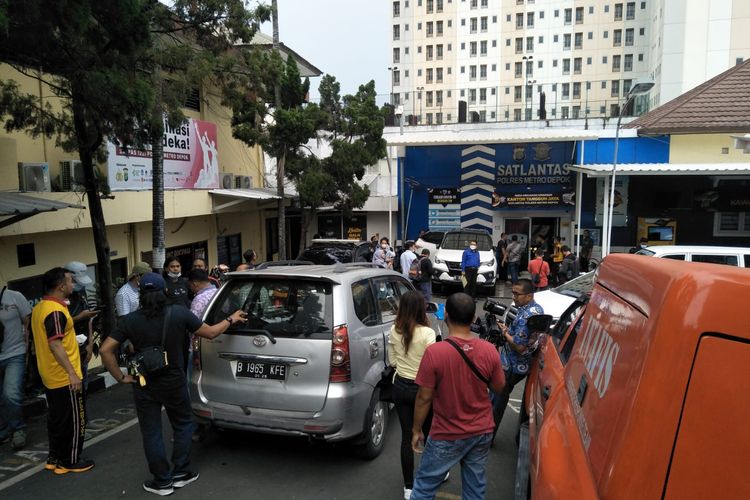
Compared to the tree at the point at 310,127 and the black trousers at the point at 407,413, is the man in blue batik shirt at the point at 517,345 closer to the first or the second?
the black trousers at the point at 407,413

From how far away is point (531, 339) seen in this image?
4.70m

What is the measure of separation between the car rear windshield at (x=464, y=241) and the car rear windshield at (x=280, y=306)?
11888mm

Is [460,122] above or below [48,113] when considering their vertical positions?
above

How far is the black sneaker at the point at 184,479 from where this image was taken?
4.28 meters

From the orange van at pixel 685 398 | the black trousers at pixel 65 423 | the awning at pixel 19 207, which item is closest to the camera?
the orange van at pixel 685 398

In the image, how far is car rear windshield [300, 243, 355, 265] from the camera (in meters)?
13.6

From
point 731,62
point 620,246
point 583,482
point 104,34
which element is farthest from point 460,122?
point 583,482

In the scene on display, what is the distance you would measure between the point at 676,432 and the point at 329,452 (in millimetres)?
3817

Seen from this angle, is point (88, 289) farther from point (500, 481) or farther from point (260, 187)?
point (260, 187)

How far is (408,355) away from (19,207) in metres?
5.34

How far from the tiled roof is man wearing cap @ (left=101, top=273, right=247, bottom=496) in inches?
706

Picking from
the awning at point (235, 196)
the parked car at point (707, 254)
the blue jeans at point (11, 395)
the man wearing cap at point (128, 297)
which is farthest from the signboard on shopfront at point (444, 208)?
the blue jeans at point (11, 395)

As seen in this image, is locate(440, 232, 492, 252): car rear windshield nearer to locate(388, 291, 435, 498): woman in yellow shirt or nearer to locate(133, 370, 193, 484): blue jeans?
locate(388, 291, 435, 498): woman in yellow shirt

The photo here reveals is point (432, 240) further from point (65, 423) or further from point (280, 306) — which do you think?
point (65, 423)
